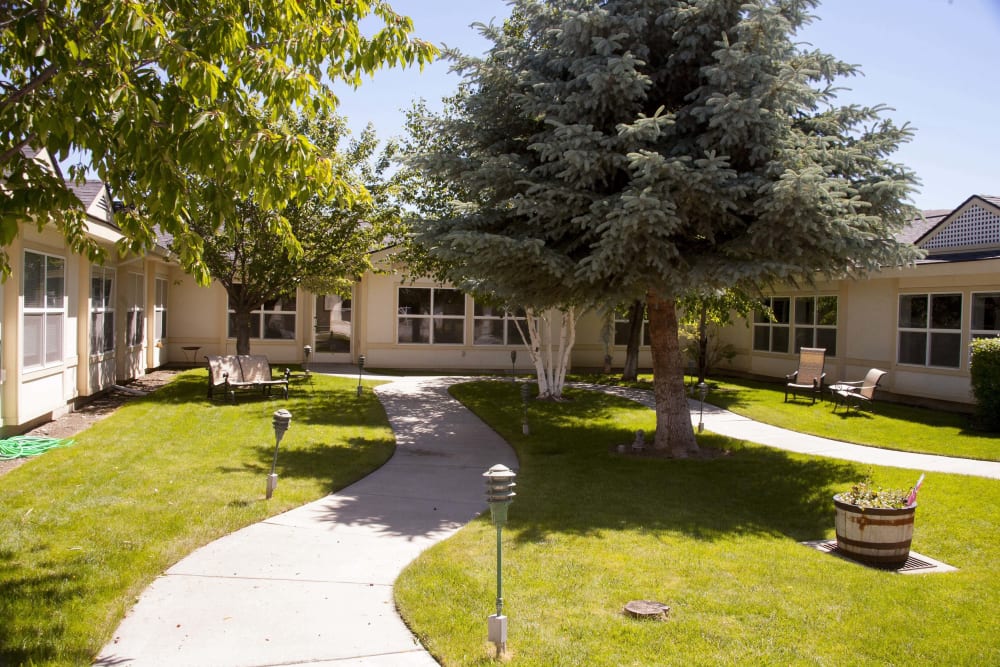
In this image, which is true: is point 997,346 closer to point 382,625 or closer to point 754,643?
point 754,643

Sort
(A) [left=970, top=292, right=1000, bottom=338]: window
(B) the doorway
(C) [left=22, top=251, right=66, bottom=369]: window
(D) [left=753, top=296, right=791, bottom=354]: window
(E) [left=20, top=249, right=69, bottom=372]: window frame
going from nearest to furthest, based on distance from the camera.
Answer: (E) [left=20, top=249, right=69, bottom=372]: window frame → (C) [left=22, top=251, right=66, bottom=369]: window → (A) [left=970, top=292, right=1000, bottom=338]: window → (D) [left=753, top=296, right=791, bottom=354]: window → (B) the doorway

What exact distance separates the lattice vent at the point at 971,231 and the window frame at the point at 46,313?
1657 centimetres

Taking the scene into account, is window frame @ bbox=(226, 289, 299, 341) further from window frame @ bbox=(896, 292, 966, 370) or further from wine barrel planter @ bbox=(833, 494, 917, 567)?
wine barrel planter @ bbox=(833, 494, 917, 567)

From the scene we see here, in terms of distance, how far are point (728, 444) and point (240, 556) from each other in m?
7.89

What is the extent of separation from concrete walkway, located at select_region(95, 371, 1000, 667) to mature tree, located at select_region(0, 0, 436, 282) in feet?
7.68

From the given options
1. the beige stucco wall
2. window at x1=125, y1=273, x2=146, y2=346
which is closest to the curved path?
window at x1=125, y1=273, x2=146, y2=346

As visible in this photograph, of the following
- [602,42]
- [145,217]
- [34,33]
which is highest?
[602,42]

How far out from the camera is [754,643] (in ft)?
15.1

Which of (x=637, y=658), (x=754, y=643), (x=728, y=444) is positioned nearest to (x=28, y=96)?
(x=637, y=658)

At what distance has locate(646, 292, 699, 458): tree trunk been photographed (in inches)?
426

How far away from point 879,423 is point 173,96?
12.8m

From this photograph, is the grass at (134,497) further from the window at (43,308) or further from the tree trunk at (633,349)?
the tree trunk at (633,349)

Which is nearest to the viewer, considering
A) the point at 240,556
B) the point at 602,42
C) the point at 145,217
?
the point at 240,556

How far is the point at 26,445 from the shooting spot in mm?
9812
